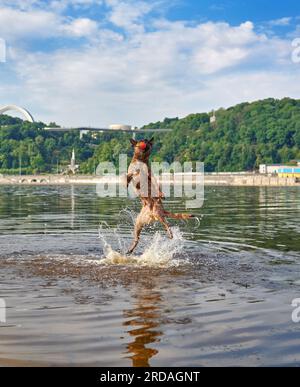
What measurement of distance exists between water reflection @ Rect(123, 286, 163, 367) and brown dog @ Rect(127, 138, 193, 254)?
4.84m

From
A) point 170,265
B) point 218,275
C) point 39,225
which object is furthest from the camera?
point 39,225

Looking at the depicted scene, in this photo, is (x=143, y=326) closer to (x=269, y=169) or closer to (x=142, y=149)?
(x=142, y=149)

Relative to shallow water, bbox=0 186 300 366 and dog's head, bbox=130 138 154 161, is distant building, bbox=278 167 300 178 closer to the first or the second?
shallow water, bbox=0 186 300 366

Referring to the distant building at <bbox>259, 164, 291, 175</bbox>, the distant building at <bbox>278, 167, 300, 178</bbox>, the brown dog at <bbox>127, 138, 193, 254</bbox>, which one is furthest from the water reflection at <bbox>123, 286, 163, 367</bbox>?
the distant building at <bbox>259, 164, 291, 175</bbox>

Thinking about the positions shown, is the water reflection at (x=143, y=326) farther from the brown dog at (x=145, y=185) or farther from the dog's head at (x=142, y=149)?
the dog's head at (x=142, y=149)

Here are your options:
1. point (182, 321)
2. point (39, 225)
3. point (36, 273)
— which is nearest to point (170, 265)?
point (36, 273)

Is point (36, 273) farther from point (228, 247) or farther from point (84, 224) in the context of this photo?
point (84, 224)

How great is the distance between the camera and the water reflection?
9453 millimetres

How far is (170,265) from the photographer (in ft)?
58.9

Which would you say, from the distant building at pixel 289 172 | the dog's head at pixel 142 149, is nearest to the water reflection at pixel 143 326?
the dog's head at pixel 142 149

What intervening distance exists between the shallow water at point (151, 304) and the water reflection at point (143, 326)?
0.06 feet

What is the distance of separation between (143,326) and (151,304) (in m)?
1.73
